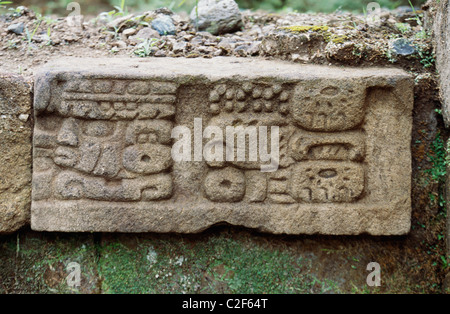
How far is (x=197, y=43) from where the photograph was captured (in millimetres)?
2781

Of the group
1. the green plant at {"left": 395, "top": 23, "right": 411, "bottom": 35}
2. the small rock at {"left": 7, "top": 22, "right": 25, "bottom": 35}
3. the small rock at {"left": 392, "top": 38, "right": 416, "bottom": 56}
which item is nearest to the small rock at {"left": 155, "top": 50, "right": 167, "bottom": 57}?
the small rock at {"left": 7, "top": 22, "right": 25, "bottom": 35}

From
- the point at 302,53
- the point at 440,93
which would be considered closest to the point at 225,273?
the point at 302,53

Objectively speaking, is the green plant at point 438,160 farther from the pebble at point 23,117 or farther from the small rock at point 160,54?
the pebble at point 23,117

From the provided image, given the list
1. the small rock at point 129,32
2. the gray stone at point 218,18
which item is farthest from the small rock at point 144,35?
the gray stone at point 218,18

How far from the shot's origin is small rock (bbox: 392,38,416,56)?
8.00ft

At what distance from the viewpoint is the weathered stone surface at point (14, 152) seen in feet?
7.45

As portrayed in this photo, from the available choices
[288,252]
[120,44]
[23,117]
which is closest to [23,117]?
[23,117]

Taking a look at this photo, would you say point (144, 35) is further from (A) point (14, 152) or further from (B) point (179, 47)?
(A) point (14, 152)

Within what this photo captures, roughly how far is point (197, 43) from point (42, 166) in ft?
3.62

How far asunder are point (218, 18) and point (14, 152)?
1.43 m

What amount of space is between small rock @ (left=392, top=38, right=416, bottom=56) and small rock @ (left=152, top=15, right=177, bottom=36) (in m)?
1.26

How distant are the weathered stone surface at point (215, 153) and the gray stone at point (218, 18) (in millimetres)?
768

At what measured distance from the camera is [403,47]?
246cm

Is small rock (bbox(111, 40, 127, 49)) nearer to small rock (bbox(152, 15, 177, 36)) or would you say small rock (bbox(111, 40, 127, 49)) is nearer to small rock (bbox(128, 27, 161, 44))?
small rock (bbox(128, 27, 161, 44))
